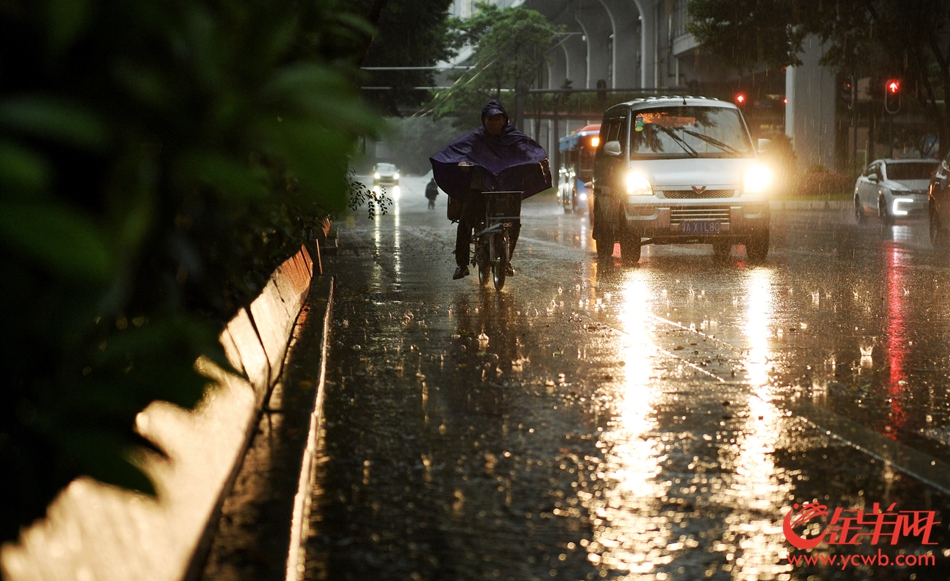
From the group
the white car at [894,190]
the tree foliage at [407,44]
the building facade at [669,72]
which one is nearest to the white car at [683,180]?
the white car at [894,190]

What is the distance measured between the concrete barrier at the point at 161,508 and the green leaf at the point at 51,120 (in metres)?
0.38

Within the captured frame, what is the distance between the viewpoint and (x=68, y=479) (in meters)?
1.57

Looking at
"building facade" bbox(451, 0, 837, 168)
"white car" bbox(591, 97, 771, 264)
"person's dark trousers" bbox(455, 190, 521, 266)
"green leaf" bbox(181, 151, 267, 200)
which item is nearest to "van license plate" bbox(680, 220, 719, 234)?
"white car" bbox(591, 97, 771, 264)

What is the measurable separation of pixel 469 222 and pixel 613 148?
4191 mm

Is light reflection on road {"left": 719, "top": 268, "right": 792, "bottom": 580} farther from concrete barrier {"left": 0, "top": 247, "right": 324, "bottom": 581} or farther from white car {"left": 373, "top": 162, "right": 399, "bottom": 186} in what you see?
white car {"left": 373, "top": 162, "right": 399, "bottom": 186}

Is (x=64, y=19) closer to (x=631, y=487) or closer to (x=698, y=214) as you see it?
(x=631, y=487)

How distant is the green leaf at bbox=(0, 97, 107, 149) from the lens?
3.75 feet

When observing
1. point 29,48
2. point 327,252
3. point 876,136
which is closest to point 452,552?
point 29,48

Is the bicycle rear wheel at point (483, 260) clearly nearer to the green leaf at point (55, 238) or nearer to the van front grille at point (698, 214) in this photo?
the van front grille at point (698, 214)

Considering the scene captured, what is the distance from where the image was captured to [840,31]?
32.6 meters

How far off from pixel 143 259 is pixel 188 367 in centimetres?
21

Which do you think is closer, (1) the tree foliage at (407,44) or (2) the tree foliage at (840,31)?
(2) the tree foliage at (840,31)

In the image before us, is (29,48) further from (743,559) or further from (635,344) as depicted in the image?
(635,344)

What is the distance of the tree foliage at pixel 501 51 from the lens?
76.2 m
